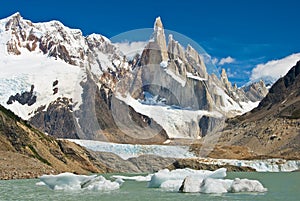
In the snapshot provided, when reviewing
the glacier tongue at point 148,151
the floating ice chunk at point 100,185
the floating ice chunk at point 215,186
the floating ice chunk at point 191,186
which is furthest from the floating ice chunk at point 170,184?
the glacier tongue at point 148,151

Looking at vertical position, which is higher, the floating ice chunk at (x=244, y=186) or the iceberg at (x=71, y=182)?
the iceberg at (x=71, y=182)

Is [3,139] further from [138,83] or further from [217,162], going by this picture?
[138,83]

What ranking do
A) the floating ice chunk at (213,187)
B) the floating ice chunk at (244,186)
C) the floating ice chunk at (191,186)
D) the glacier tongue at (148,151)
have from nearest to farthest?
the floating ice chunk at (213,187) → the floating ice chunk at (244,186) → the floating ice chunk at (191,186) → the glacier tongue at (148,151)

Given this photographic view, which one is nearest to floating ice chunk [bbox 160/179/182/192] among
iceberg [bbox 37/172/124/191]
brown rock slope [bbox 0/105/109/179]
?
iceberg [bbox 37/172/124/191]

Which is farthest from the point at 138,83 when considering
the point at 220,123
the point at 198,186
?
the point at 198,186

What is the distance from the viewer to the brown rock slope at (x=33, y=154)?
288 feet

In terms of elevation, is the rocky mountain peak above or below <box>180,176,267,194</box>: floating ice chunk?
above

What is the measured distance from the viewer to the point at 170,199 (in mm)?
41188

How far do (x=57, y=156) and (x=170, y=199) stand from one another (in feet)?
298

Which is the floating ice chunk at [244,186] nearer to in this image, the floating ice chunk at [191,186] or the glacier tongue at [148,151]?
the floating ice chunk at [191,186]

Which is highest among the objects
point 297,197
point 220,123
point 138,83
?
point 138,83

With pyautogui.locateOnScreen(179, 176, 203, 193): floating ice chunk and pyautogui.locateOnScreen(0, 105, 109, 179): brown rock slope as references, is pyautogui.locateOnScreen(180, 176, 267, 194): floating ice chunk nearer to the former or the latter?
pyautogui.locateOnScreen(179, 176, 203, 193): floating ice chunk

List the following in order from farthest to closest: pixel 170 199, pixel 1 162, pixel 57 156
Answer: pixel 57 156
pixel 1 162
pixel 170 199

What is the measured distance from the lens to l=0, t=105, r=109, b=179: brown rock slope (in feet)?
288
